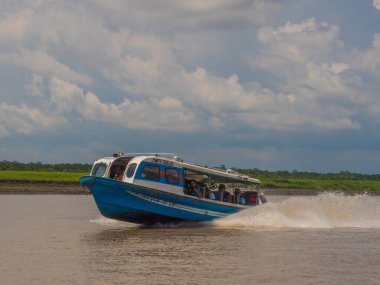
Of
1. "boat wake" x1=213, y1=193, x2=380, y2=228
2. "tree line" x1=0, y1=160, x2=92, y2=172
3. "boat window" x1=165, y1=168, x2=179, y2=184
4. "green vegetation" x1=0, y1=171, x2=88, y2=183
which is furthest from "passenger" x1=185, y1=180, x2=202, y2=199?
"tree line" x1=0, y1=160, x2=92, y2=172

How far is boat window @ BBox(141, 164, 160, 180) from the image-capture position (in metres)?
27.9

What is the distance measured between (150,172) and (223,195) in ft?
14.2

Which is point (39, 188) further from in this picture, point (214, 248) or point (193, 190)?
point (214, 248)

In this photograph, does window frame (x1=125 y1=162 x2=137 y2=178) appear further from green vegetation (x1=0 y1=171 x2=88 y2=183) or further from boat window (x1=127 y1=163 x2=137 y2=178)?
green vegetation (x1=0 y1=171 x2=88 y2=183)

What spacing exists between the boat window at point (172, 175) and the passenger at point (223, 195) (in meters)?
2.88

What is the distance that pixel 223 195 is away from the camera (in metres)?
30.8

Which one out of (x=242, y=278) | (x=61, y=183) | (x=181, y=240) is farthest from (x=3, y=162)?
(x=242, y=278)

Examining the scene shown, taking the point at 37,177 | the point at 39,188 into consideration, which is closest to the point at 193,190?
the point at 39,188

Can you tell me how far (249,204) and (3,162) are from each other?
73668 millimetres

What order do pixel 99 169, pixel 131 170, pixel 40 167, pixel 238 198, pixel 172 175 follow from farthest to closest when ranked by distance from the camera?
pixel 40 167, pixel 238 198, pixel 99 169, pixel 172 175, pixel 131 170

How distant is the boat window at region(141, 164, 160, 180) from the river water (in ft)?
7.19

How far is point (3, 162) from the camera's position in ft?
324

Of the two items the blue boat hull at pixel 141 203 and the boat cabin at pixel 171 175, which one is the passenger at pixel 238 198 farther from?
the blue boat hull at pixel 141 203

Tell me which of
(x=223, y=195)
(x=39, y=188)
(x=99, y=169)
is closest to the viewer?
(x=99, y=169)
